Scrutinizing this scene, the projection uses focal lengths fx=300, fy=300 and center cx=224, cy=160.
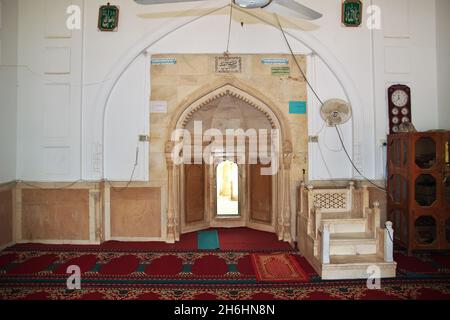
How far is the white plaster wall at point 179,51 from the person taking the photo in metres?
5.06

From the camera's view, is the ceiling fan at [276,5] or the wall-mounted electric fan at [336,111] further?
the wall-mounted electric fan at [336,111]

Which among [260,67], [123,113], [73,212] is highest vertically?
[260,67]

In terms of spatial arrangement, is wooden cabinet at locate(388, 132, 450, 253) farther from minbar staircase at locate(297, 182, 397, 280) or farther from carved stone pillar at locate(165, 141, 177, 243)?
carved stone pillar at locate(165, 141, 177, 243)

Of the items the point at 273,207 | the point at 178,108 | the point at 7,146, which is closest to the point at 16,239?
the point at 7,146

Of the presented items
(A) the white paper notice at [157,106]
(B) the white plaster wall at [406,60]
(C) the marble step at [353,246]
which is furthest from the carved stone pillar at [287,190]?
(A) the white paper notice at [157,106]

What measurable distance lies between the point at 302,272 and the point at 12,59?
5.59 m

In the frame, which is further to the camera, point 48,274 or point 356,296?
point 48,274

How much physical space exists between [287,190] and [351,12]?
3208mm

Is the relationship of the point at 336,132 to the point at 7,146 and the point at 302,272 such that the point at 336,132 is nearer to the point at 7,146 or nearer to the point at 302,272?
the point at 302,272

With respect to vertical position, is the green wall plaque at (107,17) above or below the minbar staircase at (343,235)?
above

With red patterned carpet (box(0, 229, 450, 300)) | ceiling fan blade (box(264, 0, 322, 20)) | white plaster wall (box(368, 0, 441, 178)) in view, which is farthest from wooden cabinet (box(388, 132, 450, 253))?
ceiling fan blade (box(264, 0, 322, 20))

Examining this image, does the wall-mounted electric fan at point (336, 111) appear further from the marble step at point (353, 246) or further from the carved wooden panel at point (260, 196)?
the marble step at point (353, 246)

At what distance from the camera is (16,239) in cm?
502
